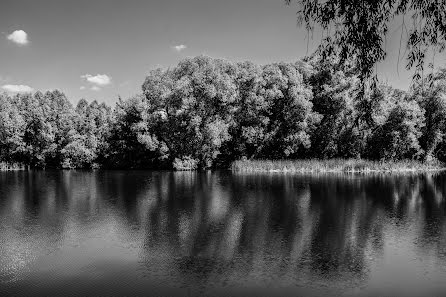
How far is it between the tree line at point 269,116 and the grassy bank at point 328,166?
3102 millimetres

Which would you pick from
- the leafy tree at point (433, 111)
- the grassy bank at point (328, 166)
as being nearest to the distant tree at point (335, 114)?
the grassy bank at point (328, 166)

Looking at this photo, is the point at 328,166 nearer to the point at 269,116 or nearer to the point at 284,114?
the point at 284,114

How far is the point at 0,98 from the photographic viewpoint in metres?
90.6

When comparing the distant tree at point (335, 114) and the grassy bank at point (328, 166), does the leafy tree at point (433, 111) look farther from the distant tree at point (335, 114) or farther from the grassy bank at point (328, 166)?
the distant tree at point (335, 114)

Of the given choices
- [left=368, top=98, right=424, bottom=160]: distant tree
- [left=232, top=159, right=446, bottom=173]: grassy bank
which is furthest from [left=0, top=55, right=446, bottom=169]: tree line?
[left=232, top=159, right=446, bottom=173]: grassy bank

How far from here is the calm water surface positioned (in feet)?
40.9

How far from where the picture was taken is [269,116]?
222 ft

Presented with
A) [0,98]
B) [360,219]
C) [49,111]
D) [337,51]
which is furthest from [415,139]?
[0,98]

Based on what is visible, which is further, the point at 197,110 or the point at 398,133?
the point at 197,110

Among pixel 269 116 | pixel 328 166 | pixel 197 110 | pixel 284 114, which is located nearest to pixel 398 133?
pixel 328 166

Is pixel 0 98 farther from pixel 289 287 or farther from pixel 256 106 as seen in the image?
pixel 289 287

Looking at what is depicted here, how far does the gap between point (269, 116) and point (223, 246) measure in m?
52.3

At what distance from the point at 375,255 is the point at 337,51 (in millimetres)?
8169

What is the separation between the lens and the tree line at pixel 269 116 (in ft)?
→ 208
